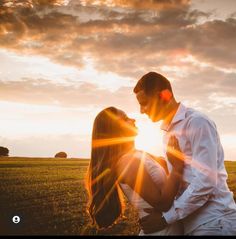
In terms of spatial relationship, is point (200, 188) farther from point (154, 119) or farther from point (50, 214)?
point (50, 214)

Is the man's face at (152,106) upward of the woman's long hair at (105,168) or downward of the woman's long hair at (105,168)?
upward

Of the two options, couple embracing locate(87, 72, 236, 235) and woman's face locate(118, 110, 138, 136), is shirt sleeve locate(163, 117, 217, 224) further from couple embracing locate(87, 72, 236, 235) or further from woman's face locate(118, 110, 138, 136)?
woman's face locate(118, 110, 138, 136)

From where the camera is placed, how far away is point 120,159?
486 cm

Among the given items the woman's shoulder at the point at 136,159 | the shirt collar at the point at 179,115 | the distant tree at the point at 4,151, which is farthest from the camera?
the distant tree at the point at 4,151

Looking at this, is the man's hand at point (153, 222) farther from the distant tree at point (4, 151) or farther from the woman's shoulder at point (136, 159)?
the distant tree at point (4, 151)

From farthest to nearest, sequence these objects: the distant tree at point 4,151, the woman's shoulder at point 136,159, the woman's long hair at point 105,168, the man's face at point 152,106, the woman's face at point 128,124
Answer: the distant tree at point 4,151 → the woman's face at point 128,124 → the man's face at point 152,106 → the woman's long hair at point 105,168 → the woman's shoulder at point 136,159

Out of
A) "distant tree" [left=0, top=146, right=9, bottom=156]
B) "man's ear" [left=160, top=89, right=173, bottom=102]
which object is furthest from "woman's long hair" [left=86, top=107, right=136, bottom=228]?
"distant tree" [left=0, top=146, right=9, bottom=156]

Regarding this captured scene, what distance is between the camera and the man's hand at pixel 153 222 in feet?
15.3

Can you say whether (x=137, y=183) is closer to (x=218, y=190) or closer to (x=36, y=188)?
(x=218, y=190)

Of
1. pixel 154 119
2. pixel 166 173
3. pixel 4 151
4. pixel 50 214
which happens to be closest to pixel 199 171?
pixel 166 173

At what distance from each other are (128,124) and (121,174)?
826 millimetres

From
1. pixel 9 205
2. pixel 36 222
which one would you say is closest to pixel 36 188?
pixel 9 205

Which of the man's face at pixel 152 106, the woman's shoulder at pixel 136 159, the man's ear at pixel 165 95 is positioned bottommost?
the woman's shoulder at pixel 136 159

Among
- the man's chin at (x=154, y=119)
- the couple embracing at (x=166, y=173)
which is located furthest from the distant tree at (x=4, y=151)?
the man's chin at (x=154, y=119)
